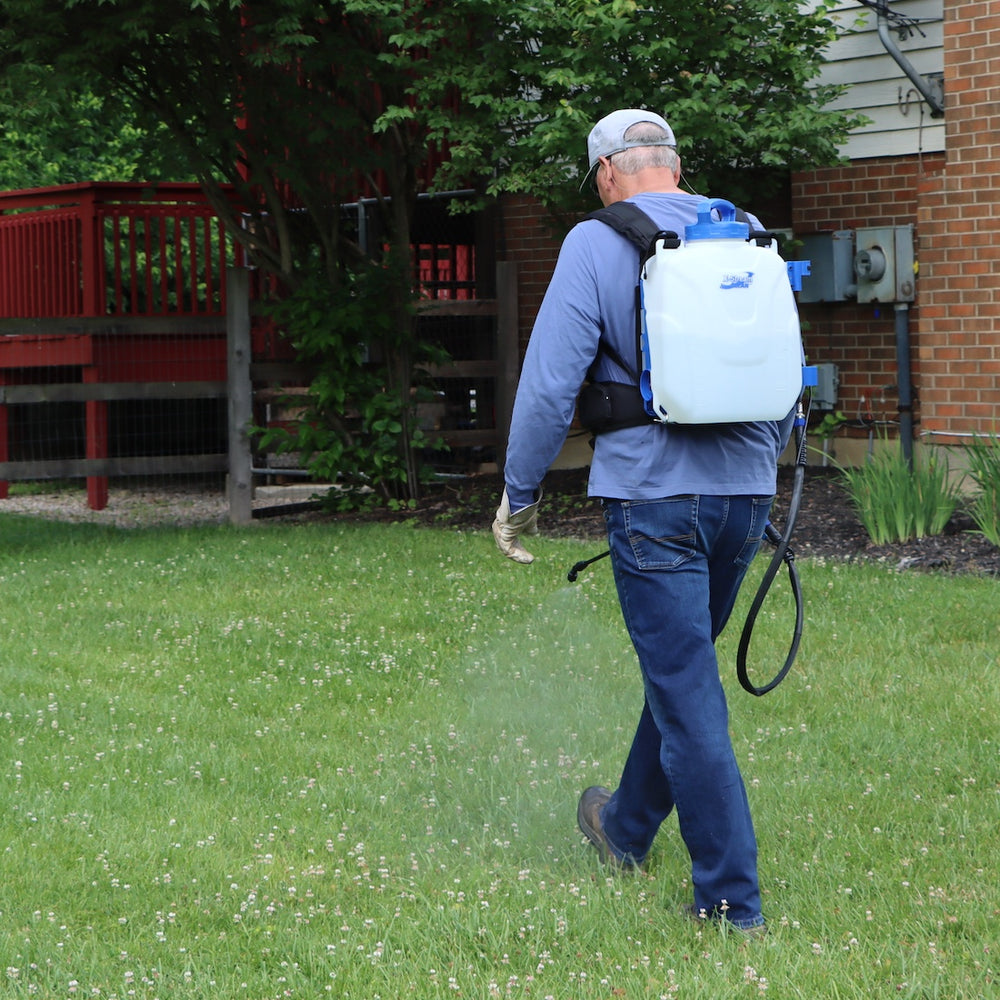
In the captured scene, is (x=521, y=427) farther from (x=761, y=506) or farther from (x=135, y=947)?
(x=135, y=947)

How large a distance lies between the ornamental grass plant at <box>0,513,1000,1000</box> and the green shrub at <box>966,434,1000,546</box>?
74cm

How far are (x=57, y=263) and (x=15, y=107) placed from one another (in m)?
4.05

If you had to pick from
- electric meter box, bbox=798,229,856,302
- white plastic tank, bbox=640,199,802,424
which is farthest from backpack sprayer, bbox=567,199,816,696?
electric meter box, bbox=798,229,856,302

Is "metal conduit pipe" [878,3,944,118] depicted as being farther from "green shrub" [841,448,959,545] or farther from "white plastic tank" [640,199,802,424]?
"white plastic tank" [640,199,802,424]

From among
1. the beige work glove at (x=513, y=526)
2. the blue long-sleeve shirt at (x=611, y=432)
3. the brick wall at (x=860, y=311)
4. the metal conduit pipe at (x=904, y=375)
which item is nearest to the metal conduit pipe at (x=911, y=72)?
the brick wall at (x=860, y=311)

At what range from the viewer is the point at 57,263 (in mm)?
13375

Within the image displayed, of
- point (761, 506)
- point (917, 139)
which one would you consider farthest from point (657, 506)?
point (917, 139)

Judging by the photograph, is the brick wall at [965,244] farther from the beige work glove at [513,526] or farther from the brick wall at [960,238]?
the beige work glove at [513,526]

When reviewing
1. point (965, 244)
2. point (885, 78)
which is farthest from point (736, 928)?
point (885, 78)

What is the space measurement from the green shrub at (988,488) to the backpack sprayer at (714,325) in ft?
17.6

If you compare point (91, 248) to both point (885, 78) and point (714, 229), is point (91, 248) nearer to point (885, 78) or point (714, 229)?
point (885, 78)

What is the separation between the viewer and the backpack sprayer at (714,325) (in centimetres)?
337

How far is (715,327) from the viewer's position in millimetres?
3381

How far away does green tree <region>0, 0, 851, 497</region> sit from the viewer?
31.0 feet
